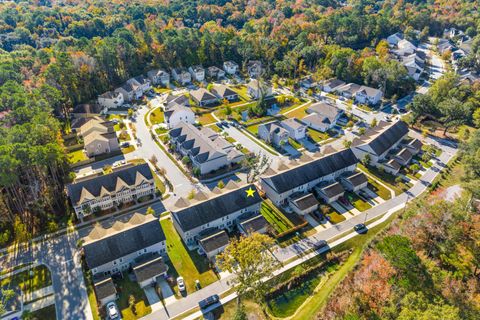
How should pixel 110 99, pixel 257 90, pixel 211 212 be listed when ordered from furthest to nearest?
pixel 257 90 → pixel 110 99 → pixel 211 212

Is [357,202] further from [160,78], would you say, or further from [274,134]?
[160,78]

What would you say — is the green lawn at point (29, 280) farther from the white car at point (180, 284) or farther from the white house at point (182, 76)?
the white house at point (182, 76)

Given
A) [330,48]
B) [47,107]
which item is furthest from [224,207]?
[330,48]

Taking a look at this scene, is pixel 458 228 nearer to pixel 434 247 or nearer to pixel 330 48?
pixel 434 247

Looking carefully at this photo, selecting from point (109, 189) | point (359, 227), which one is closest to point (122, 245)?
point (109, 189)

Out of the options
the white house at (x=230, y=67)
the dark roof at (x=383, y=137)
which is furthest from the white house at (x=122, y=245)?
the white house at (x=230, y=67)

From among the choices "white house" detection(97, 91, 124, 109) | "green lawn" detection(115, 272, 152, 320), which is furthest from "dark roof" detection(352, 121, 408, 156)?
"white house" detection(97, 91, 124, 109)

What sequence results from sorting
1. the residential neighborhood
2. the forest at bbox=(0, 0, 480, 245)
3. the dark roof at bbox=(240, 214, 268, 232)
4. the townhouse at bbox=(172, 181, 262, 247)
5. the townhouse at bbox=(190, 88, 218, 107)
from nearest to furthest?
the residential neighborhood, the townhouse at bbox=(172, 181, 262, 247), the dark roof at bbox=(240, 214, 268, 232), the forest at bbox=(0, 0, 480, 245), the townhouse at bbox=(190, 88, 218, 107)

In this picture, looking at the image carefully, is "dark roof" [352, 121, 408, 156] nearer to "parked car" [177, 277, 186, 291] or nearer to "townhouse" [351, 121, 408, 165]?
"townhouse" [351, 121, 408, 165]
